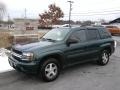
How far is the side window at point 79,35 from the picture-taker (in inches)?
257

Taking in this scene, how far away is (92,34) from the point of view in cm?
724

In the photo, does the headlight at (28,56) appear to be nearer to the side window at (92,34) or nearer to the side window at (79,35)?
the side window at (79,35)

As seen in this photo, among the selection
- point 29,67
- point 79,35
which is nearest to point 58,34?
point 79,35

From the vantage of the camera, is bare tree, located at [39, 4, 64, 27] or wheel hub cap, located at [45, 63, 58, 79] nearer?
wheel hub cap, located at [45, 63, 58, 79]

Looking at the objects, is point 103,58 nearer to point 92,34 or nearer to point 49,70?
point 92,34

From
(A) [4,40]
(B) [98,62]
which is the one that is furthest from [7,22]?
(B) [98,62]

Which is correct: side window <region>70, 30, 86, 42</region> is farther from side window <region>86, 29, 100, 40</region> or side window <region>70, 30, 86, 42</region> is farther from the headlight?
the headlight

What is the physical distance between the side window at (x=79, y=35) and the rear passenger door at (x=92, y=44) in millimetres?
222

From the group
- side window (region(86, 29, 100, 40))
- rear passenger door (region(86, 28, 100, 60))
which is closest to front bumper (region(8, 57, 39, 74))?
rear passenger door (region(86, 28, 100, 60))

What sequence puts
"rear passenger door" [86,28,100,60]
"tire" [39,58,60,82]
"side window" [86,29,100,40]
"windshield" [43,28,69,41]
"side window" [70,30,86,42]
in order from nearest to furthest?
1. "tire" [39,58,60,82]
2. "windshield" [43,28,69,41]
3. "side window" [70,30,86,42]
4. "rear passenger door" [86,28,100,60]
5. "side window" [86,29,100,40]

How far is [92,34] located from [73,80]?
87.5 inches

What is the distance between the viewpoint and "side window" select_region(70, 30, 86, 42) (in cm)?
652

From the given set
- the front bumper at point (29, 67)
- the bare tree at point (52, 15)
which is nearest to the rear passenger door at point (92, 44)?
the front bumper at point (29, 67)

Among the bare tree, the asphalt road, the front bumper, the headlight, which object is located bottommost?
the asphalt road
